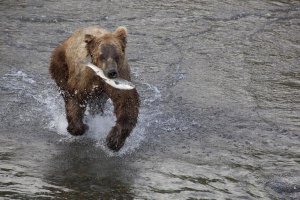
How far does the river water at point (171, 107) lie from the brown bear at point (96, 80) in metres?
0.33

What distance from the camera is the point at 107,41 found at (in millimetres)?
6816

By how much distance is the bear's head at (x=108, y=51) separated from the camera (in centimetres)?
659

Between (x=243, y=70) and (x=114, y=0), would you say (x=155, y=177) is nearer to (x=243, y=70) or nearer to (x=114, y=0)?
(x=243, y=70)

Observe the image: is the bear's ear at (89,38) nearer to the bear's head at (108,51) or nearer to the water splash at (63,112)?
the bear's head at (108,51)

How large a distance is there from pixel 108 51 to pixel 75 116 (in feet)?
3.99

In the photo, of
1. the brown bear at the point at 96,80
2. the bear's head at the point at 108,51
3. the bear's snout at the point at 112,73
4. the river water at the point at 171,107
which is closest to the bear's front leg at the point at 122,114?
the brown bear at the point at 96,80

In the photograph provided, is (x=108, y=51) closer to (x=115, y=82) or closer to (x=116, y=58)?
(x=116, y=58)

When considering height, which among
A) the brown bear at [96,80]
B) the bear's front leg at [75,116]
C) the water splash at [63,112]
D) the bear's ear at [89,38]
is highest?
the bear's ear at [89,38]

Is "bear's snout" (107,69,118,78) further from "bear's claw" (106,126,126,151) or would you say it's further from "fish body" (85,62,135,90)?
"bear's claw" (106,126,126,151)

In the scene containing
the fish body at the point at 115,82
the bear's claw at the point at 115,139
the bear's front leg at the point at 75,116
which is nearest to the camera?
the fish body at the point at 115,82

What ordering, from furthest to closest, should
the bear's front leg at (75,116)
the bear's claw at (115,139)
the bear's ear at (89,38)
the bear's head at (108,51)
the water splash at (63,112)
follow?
the water splash at (63,112) < the bear's front leg at (75,116) < the bear's claw at (115,139) < the bear's ear at (89,38) < the bear's head at (108,51)

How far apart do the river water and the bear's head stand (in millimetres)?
1082

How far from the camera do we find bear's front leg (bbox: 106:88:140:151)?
279 inches

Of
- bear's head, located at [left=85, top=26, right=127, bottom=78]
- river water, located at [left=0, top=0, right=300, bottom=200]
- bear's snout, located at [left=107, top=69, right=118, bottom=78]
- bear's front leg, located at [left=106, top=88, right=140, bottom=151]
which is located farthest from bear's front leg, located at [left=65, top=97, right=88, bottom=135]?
bear's snout, located at [left=107, top=69, right=118, bottom=78]
